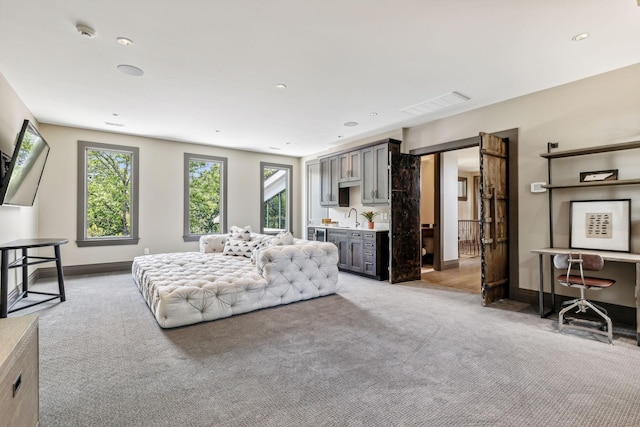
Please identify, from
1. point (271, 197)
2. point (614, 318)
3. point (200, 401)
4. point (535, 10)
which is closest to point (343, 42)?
point (535, 10)

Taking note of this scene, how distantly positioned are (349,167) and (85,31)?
4547mm

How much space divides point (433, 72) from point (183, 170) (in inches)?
212

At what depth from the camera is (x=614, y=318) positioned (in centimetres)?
335

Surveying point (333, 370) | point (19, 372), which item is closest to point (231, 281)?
point (333, 370)

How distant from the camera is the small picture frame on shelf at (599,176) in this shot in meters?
3.34

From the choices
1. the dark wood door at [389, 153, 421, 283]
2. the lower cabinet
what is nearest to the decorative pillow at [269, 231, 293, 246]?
the lower cabinet

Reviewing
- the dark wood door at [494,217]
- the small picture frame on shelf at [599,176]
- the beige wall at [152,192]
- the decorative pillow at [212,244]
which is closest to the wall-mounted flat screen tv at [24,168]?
the beige wall at [152,192]

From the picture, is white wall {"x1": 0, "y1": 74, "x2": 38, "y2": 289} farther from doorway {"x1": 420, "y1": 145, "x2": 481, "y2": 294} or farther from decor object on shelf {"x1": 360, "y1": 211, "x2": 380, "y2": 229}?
doorway {"x1": 420, "y1": 145, "x2": 481, "y2": 294}

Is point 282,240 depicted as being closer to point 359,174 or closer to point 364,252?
point 364,252

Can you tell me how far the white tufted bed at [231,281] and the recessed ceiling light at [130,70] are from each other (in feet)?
7.72

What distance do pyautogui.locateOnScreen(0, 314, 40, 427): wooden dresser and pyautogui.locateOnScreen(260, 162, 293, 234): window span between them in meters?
6.67

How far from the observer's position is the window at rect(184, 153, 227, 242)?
675cm

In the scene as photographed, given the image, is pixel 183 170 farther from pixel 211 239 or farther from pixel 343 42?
pixel 343 42

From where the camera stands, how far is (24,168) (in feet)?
11.9
